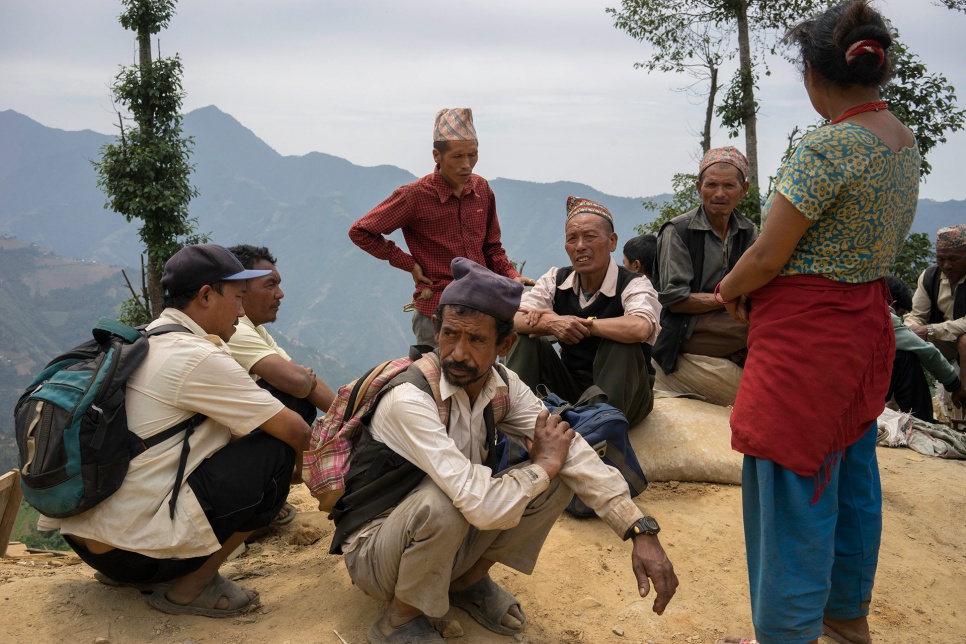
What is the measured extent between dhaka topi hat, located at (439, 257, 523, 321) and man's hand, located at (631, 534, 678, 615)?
3.06 feet

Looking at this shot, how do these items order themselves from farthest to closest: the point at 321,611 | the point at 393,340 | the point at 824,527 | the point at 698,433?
the point at 393,340 → the point at 698,433 → the point at 321,611 → the point at 824,527

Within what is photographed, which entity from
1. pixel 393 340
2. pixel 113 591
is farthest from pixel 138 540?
pixel 393 340

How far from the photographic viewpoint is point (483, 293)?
2.60m

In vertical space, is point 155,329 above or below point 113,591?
above

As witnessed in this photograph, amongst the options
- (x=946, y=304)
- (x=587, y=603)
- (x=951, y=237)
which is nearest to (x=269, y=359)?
(x=587, y=603)

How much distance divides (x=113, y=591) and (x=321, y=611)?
897mm

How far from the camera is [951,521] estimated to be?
14.0ft

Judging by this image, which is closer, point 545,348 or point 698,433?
point 545,348

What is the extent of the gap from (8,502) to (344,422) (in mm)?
2214

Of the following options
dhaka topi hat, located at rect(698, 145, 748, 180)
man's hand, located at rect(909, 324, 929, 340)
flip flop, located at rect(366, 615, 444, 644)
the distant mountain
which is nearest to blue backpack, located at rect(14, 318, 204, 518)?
flip flop, located at rect(366, 615, 444, 644)

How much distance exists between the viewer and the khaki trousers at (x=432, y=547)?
7.98 feet

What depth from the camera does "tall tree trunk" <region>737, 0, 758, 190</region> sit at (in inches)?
561

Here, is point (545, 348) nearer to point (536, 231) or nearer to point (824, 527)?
point (824, 527)

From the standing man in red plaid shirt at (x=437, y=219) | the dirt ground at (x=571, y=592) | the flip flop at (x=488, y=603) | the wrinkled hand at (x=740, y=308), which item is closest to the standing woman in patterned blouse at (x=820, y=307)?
the wrinkled hand at (x=740, y=308)
